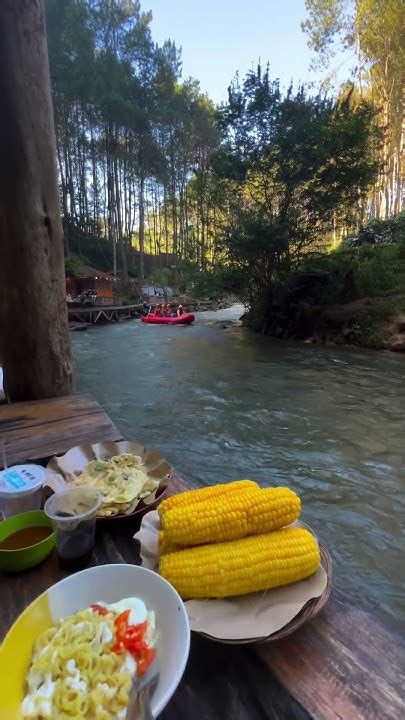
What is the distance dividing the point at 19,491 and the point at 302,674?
38.0 inches

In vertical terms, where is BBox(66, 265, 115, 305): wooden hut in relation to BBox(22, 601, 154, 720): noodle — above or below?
above

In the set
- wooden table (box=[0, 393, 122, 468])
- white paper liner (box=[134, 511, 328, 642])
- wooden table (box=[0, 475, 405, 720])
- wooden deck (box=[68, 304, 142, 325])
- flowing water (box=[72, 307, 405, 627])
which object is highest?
wooden deck (box=[68, 304, 142, 325])

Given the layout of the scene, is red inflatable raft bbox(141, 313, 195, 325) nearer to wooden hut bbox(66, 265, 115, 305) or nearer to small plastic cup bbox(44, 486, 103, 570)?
wooden hut bbox(66, 265, 115, 305)

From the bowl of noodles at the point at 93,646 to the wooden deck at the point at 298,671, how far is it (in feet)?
0.54

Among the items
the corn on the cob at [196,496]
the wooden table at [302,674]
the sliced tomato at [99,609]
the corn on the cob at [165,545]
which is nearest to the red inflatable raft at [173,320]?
the corn on the cob at [196,496]

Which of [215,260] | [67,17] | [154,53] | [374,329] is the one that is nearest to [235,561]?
[374,329]

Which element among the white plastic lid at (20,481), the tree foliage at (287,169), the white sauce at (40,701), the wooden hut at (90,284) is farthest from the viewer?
the wooden hut at (90,284)

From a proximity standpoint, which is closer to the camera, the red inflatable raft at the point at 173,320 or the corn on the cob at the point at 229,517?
the corn on the cob at the point at 229,517

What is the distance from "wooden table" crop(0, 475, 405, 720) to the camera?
2.37ft

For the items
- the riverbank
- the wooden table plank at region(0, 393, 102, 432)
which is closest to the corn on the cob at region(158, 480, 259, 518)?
the wooden table plank at region(0, 393, 102, 432)

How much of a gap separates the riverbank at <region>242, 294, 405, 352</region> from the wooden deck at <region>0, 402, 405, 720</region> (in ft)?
37.2

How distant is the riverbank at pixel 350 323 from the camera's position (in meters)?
11.3

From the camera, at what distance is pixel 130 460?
4.94 ft

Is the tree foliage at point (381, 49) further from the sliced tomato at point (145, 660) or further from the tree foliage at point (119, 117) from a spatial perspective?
the sliced tomato at point (145, 660)
